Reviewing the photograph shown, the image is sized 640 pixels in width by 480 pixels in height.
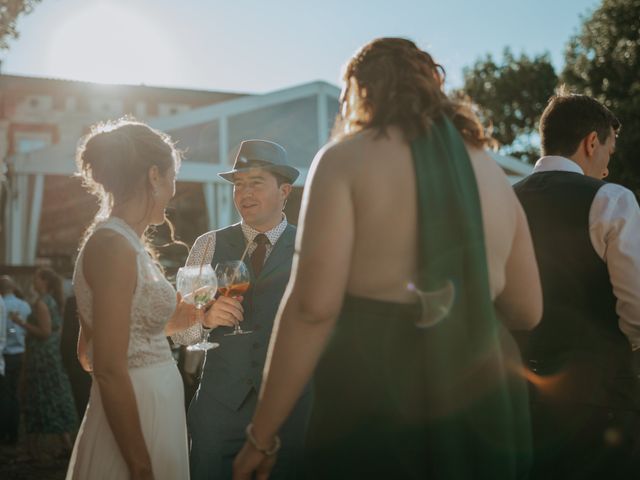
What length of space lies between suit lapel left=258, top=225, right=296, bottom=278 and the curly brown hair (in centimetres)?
168

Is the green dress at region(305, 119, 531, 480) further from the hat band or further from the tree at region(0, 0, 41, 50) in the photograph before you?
the tree at region(0, 0, 41, 50)

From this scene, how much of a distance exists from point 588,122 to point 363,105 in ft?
5.43

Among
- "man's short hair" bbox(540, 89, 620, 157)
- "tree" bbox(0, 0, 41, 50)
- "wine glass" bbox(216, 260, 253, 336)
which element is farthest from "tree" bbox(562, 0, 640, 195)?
A: "wine glass" bbox(216, 260, 253, 336)

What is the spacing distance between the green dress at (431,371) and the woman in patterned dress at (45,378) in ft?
24.5

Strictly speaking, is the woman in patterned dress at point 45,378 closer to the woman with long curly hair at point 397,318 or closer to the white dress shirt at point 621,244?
the white dress shirt at point 621,244

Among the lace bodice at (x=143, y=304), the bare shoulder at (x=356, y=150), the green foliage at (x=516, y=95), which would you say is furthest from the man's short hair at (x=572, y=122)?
the green foliage at (x=516, y=95)

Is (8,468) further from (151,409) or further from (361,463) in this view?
(361,463)

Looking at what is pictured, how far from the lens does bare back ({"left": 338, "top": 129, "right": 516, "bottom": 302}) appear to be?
1.68 metres

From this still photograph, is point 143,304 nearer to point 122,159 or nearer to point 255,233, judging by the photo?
point 122,159

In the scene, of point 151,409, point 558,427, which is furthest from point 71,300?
point 558,427

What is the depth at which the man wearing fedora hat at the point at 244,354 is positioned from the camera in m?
3.27

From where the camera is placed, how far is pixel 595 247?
2809 millimetres

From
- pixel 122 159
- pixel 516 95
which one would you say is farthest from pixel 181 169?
pixel 516 95

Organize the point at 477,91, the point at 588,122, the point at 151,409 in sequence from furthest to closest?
the point at 477,91
the point at 588,122
the point at 151,409
